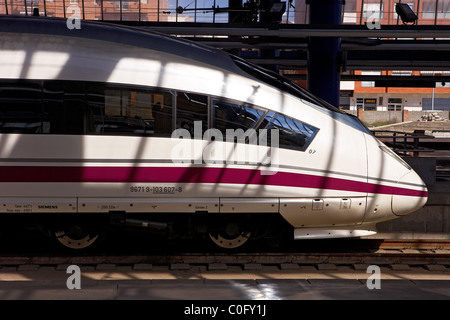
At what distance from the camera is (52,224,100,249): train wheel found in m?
8.87

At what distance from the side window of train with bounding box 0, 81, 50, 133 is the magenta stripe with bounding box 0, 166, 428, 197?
0.55 m

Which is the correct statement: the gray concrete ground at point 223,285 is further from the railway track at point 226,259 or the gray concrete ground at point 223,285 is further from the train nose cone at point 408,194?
the train nose cone at point 408,194

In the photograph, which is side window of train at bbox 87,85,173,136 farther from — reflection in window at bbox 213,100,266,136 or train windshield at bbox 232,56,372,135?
train windshield at bbox 232,56,372,135

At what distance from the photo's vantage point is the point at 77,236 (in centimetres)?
898

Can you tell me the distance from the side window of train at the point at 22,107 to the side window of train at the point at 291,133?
2945mm

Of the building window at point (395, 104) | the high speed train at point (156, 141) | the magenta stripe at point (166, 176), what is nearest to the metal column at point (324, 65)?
the high speed train at point (156, 141)

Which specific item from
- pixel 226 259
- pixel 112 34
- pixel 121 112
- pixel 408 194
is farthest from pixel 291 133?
pixel 112 34

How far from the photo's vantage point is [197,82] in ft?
27.6

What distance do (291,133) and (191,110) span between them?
1348 millimetres

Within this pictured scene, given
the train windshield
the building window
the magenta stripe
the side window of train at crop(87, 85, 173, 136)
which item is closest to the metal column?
the train windshield

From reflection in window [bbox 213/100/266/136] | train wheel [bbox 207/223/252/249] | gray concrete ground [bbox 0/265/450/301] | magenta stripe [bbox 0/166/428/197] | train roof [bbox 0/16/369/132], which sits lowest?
gray concrete ground [bbox 0/265/450/301]

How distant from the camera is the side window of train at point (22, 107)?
8234 millimetres

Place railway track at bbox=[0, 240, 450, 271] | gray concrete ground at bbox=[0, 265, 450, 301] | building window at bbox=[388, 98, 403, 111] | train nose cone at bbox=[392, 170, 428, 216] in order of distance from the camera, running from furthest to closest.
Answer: building window at bbox=[388, 98, 403, 111]
train nose cone at bbox=[392, 170, 428, 216]
railway track at bbox=[0, 240, 450, 271]
gray concrete ground at bbox=[0, 265, 450, 301]

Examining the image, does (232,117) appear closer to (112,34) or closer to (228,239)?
(228,239)
